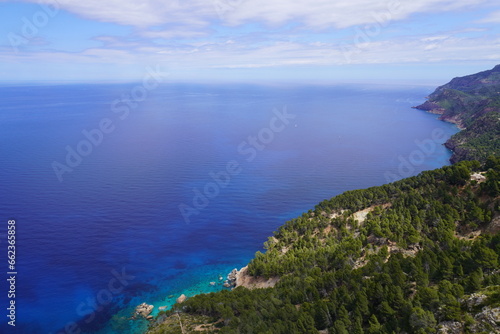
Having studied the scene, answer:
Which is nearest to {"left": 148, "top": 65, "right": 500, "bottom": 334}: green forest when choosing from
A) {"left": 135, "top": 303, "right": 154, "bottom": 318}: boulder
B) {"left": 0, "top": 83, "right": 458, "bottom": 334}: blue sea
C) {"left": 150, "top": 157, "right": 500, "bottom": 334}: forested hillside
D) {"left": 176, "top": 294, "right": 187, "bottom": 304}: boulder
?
{"left": 150, "top": 157, "right": 500, "bottom": 334}: forested hillside

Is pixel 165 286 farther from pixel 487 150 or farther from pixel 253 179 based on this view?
pixel 487 150

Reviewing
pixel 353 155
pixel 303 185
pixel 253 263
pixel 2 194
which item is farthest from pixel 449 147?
pixel 2 194

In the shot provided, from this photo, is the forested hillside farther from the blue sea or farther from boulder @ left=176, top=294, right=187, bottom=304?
the blue sea

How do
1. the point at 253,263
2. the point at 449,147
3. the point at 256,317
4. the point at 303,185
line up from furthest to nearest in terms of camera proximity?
the point at 449,147
the point at 303,185
the point at 253,263
the point at 256,317

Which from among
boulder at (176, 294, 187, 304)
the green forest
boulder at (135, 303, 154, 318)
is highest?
the green forest

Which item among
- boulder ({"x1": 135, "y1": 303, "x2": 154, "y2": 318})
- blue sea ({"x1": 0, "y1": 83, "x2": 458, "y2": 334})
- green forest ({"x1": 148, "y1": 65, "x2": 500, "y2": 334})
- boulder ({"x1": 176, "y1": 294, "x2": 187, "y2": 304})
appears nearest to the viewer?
green forest ({"x1": 148, "y1": 65, "x2": 500, "y2": 334})

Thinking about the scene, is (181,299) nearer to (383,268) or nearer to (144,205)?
(383,268)

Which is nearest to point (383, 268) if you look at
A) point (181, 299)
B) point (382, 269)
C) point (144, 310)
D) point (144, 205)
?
point (382, 269)

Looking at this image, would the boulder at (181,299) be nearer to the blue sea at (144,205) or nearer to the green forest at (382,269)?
the blue sea at (144,205)
